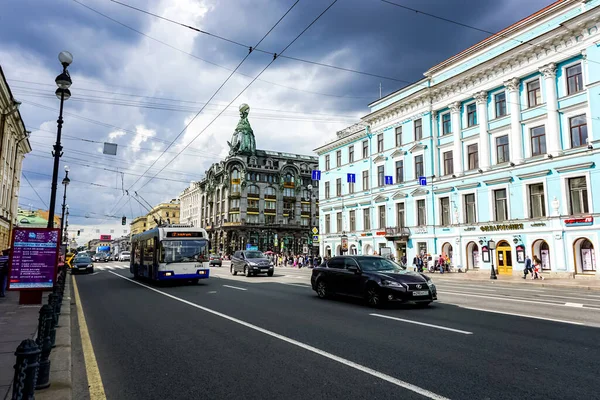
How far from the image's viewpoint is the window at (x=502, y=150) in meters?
29.4

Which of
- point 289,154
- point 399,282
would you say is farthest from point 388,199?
point 289,154

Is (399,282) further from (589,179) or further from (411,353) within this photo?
(589,179)

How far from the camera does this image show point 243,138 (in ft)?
288

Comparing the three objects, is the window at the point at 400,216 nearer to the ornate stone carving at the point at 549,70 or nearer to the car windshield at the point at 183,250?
the ornate stone carving at the point at 549,70

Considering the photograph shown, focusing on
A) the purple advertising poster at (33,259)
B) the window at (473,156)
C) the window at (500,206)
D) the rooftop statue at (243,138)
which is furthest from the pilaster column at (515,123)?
the rooftop statue at (243,138)

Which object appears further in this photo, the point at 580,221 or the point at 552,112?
the point at 552,112

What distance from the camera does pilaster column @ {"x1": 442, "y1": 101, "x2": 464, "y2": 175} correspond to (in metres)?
32.6

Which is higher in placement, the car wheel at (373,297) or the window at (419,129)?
the window at (419,129)

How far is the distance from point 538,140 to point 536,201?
4.19m

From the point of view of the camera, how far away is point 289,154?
3841 inches

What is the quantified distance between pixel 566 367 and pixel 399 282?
552 centimetres

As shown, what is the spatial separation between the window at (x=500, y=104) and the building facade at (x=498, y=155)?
0.26 ft

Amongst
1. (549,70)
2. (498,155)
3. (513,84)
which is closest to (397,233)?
(498,155)

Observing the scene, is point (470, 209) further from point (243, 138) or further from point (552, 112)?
point (243, 138)
